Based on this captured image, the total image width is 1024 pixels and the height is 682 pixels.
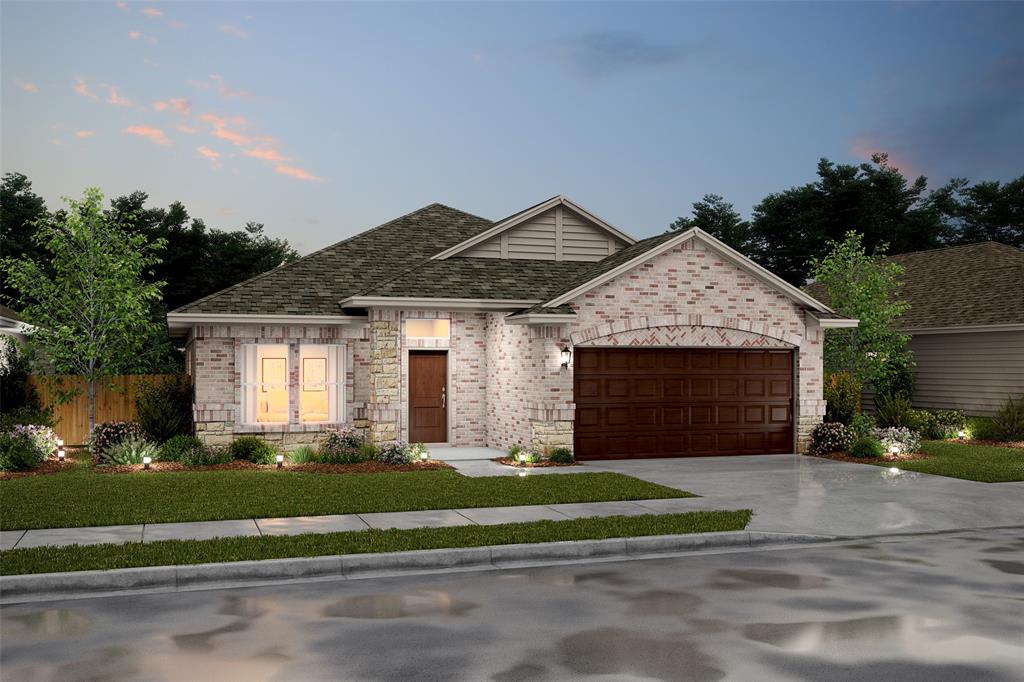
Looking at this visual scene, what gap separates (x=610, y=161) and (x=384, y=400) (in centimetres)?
2133

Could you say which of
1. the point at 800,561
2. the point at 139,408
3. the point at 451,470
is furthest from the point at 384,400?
the point at 800,561

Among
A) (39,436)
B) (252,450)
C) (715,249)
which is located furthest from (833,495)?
(39,436)

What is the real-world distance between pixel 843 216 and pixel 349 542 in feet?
181

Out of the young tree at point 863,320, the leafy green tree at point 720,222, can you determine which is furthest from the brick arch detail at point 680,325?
the leafy green tree at point 720,222

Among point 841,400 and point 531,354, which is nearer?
point 531,354

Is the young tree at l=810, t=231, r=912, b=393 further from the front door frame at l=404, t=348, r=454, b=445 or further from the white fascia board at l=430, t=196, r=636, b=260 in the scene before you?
the front door frame at l=404, t=348, r=454, b=445

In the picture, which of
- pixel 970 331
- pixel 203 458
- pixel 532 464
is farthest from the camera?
pixel 970 331

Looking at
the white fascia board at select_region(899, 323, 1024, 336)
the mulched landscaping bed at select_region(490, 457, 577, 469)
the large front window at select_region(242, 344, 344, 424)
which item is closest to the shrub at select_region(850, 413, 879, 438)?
the white fascia board at select_region(899, 323, 1024, 336)

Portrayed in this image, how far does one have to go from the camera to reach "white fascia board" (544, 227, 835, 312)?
792 inches

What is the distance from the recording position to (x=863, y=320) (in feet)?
95.3

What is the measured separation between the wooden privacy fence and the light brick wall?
3.24m

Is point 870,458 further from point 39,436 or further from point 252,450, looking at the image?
point 39,436

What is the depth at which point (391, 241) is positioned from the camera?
86.4ft

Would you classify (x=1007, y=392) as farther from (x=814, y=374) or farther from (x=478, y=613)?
(x=478, y=613)
